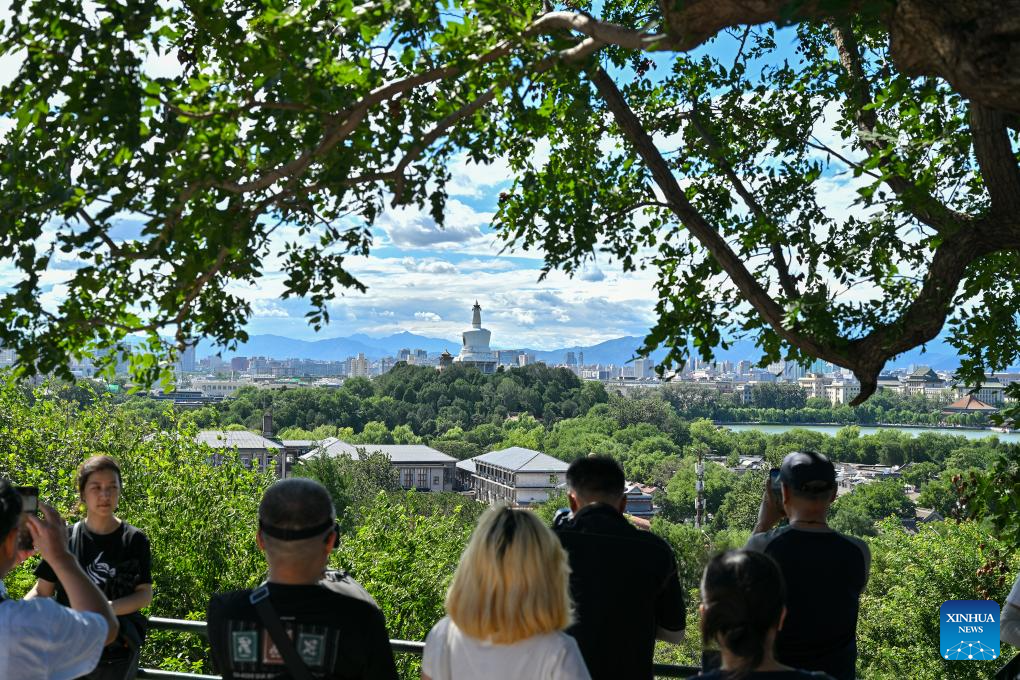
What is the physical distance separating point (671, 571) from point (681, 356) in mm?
3072

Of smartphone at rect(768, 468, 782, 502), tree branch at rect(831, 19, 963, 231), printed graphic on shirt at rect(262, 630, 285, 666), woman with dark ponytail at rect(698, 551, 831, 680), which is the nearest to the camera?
woman with dark ponytail at rect(698, 551, 831, 680)

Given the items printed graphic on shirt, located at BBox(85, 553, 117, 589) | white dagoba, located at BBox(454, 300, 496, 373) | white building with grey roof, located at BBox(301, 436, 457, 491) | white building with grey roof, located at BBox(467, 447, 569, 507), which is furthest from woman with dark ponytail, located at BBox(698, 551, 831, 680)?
white dagoba, located at BBox(454, 300, 496, 373)

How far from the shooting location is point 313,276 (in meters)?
4.20

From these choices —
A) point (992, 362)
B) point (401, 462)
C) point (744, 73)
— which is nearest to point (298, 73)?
point (744, 73)

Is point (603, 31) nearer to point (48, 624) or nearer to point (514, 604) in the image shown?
point (514, 604)

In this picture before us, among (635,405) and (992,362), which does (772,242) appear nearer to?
(992,362)

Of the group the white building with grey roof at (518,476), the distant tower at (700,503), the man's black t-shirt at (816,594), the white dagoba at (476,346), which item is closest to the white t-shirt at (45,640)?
the man's black t-shirt at (816,594)

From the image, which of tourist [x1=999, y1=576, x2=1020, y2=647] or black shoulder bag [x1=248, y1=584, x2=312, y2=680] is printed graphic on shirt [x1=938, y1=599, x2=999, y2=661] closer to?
tourist [x1=999, y1=576, x2=1020, y2=647]

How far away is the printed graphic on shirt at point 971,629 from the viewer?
12.8 m

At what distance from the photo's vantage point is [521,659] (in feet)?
6.37

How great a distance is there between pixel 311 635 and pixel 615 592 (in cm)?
93

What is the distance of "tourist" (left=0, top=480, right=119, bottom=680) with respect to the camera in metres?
1.98

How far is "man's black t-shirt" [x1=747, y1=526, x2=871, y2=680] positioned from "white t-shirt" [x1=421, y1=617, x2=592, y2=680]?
814 mm

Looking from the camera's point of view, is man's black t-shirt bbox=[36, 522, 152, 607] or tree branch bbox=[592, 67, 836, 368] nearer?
man's black t-shirt bbox=[36, 522, 152, 607]
